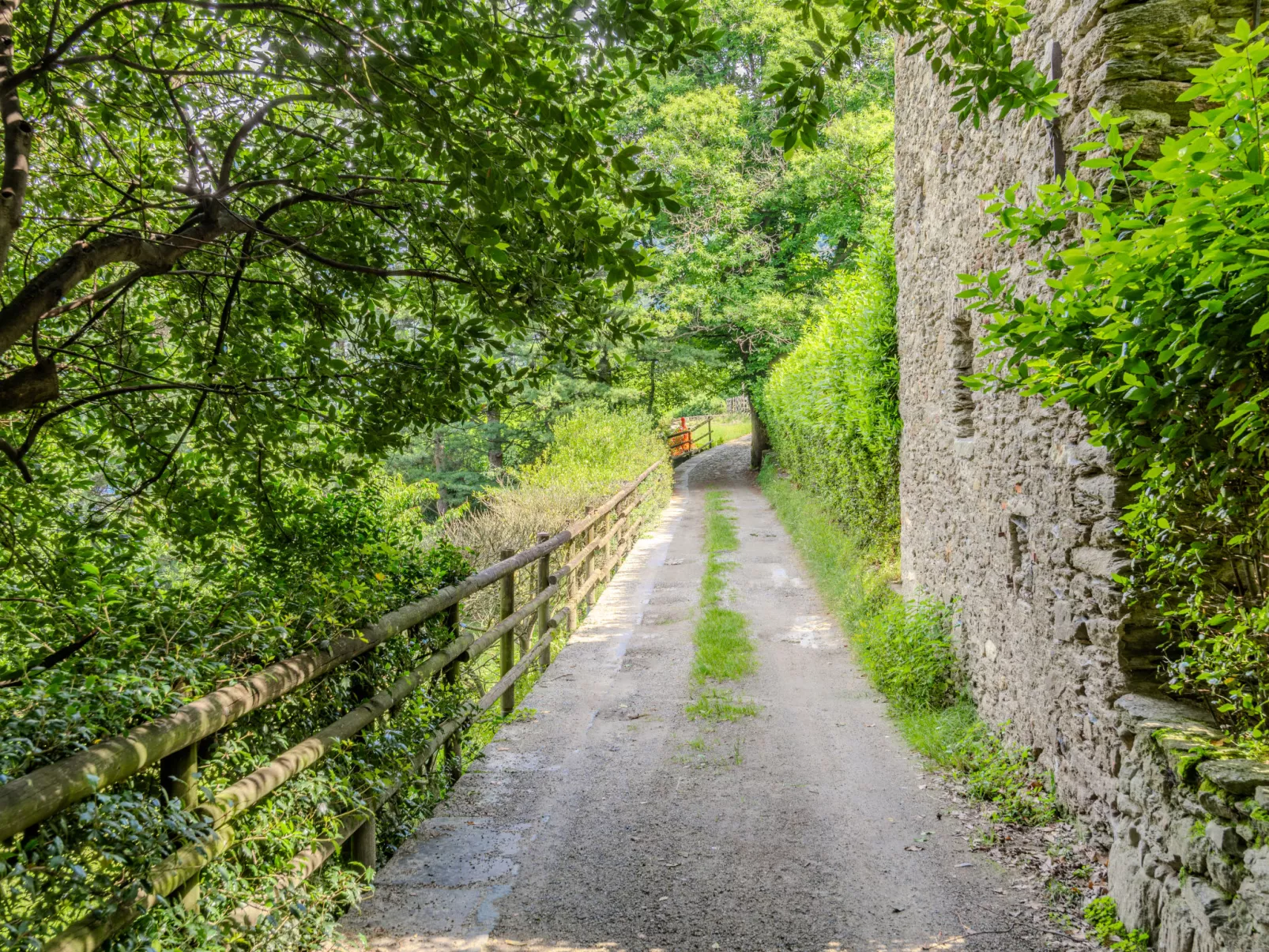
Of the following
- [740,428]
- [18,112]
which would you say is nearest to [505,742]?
[18,112]

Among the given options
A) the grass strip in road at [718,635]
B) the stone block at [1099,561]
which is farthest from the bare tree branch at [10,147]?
the grass strip in road at [718,635]

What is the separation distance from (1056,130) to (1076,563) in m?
2.08

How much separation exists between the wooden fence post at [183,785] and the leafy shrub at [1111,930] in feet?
10.6

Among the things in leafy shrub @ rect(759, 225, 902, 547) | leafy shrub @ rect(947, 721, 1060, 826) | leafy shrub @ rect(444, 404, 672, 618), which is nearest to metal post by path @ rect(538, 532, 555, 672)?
leafy shrub @ rect(444, 404, 672, 618)

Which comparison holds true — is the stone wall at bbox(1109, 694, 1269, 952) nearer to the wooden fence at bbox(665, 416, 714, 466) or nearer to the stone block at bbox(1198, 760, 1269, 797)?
the stone block at bbox(1198, 760, 1269, 797)

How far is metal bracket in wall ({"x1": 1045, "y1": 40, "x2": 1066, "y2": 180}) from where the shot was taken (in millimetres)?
3990

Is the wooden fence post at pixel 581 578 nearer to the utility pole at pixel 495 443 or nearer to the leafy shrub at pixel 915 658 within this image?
the leafy shrub at pixel 915 658

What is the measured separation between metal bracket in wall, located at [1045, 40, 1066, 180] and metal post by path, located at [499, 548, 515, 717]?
4.24 metres

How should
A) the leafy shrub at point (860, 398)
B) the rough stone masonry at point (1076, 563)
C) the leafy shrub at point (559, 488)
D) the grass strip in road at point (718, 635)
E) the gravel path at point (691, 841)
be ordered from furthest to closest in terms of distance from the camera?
1. the leafy shrub at point (559, 488)
2. the leafy shrub at point (860, 398)
3. the grass strip in road at point (718, 635)
4. the gravel path at point (691, 841)
5. the rough stone masonry at point (1076, 563)

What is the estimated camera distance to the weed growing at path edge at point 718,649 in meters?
6.48

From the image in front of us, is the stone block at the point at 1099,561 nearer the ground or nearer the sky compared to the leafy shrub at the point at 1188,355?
nearer the ground

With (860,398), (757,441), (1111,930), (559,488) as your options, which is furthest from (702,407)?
(1111,930)

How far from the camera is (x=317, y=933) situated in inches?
118

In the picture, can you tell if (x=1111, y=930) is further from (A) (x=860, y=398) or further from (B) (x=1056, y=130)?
(A) (x=860, y=398)
